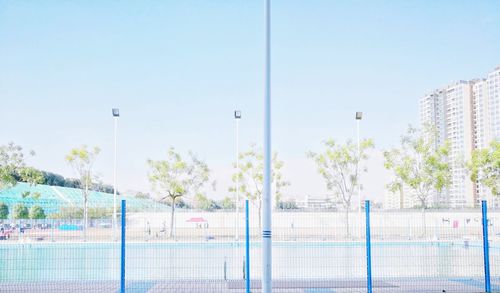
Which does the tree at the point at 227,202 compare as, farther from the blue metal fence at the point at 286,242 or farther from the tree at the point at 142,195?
the blue metal fence at the point at 286,242

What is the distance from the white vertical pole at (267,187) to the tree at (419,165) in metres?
29.2

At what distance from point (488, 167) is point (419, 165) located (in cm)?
471

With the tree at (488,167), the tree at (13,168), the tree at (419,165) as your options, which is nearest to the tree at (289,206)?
the tree at (419,165)

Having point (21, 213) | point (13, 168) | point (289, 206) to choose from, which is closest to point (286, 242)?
point (21, 213)

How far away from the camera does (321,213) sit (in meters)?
11.7

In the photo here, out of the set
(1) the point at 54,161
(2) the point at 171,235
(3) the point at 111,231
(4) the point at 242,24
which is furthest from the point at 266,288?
(1) the point at 54,161

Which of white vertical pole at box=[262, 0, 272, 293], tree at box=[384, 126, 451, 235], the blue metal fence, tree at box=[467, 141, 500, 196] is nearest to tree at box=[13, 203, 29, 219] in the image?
the blue metal fence

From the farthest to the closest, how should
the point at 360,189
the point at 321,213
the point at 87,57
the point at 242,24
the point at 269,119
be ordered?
the point at 87,57, the point at 360,189, the point at 242,24, the point at 321,213, the point at 269,119

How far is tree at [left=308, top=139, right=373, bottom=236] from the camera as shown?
37312mm

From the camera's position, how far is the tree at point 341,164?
37312 millimetres

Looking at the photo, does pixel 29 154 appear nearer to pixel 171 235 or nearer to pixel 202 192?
pixel 202 192

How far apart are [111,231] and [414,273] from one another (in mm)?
7292

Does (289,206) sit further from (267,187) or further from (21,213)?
(267,187)

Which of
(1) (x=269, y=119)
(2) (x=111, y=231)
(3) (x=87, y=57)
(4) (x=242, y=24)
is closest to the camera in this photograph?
(1) (x=269, y=119)
